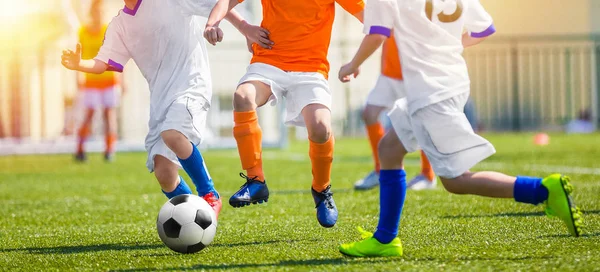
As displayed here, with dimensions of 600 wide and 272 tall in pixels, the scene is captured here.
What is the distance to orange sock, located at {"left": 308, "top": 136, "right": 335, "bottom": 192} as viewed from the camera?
187 inches

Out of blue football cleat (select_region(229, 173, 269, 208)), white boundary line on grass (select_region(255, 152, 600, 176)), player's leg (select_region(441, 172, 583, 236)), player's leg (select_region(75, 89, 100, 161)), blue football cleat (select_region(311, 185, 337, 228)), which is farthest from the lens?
player's leg (select_region(75, 89, 100, 161))

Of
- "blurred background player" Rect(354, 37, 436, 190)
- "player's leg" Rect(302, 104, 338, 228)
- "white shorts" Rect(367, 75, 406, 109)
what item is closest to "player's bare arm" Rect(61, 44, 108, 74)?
"player's leg" Rect(302, 104, 338, 228)

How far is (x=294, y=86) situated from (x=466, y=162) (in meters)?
1.23

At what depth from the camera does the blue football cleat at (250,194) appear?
4504mm

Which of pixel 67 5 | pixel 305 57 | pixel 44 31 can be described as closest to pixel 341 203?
pixel 305 57

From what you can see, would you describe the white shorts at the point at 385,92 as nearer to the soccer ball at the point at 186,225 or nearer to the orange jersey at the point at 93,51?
the soccer ball at the point at 186,225

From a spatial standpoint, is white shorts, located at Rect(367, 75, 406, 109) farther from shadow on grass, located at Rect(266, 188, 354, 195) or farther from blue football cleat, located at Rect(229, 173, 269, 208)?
blue football cleat, located at Rect(229, 173, 269, 208)

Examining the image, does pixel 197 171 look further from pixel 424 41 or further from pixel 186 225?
pixel 424 41

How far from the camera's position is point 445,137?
12.2ft

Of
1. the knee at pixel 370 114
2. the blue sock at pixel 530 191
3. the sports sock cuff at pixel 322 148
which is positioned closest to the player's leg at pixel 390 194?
the blue sock at pixel 530 191

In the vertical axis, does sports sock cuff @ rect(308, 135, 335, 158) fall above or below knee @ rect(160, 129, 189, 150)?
below

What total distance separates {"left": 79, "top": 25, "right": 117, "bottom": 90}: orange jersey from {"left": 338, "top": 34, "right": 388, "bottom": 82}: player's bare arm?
793 centimetres

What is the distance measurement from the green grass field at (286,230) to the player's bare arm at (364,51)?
0.78 meters

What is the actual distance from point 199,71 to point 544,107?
16517 mm
